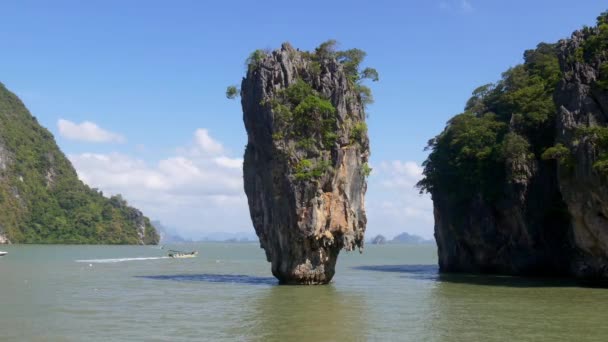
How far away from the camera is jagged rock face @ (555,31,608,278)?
108ft

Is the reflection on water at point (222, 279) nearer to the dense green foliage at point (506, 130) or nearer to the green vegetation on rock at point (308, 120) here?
the green vegetation on rock at point (308, 120)

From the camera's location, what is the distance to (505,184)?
43.5 m

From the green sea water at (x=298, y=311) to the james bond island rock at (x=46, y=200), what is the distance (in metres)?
110

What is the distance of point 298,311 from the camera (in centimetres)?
2502

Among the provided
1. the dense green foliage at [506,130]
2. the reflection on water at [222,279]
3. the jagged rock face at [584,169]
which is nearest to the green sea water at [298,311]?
the reflection on water at [222,279]

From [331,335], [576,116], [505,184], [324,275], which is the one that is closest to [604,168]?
[576,116]

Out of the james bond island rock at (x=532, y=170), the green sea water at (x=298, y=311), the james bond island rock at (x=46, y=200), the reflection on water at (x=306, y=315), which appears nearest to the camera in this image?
the reflection on water at (x=306, y=315)

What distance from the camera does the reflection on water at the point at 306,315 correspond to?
20.1m

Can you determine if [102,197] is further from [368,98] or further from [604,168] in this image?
[604,168]

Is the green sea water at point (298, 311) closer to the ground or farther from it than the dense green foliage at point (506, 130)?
closer to the ground

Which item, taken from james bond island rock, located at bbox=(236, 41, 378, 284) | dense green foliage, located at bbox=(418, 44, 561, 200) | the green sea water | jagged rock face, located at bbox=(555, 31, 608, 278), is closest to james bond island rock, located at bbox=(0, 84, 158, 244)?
dense green foliage, located at bbox=(418, 44, 561, 200)

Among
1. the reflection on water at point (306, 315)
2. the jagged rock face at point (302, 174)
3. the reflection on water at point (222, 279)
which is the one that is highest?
the jagged rock face at point (302, 174)

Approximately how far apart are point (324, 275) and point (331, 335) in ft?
50.5

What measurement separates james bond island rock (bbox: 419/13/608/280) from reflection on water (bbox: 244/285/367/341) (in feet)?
44.2
